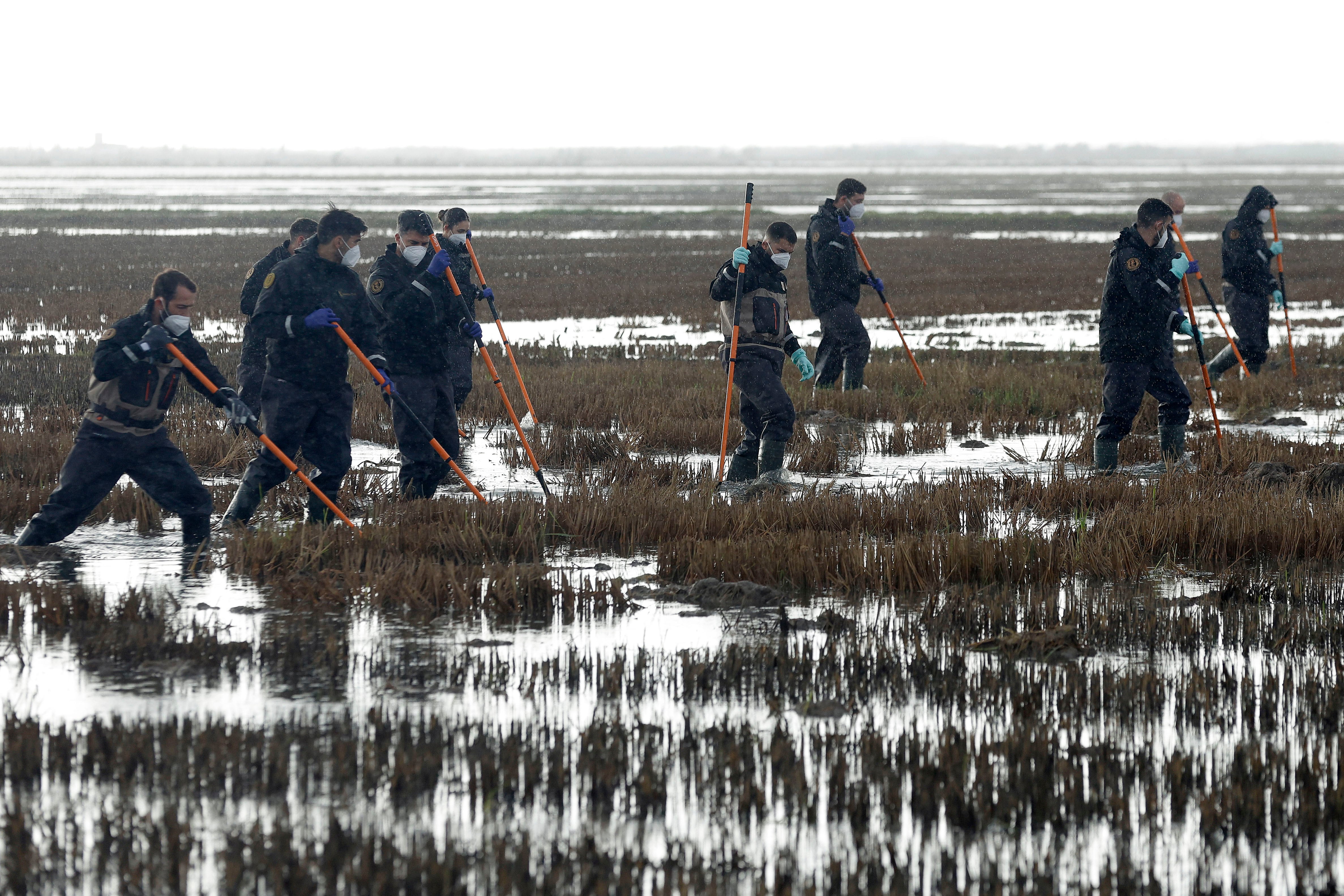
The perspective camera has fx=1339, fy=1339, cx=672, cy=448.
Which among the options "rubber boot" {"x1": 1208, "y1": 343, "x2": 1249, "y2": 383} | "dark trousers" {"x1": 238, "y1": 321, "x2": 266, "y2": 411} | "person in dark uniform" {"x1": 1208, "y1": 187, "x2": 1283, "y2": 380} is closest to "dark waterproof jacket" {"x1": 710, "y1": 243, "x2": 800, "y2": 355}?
"dark trousers" {"x1": 238, "y1": 321, "x2": 266, "y2": 411}

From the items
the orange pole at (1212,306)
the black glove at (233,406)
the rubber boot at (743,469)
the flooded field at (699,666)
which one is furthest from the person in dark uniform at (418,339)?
the orange pole at (1212,306)

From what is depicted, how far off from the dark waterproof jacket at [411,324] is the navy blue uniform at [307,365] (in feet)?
1.51

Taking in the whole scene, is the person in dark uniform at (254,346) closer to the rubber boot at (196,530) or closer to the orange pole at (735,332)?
the rubber boot at (196,530)

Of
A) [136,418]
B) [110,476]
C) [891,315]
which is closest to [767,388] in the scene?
[891,315]

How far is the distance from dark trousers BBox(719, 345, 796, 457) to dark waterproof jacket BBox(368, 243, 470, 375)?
6.61ft

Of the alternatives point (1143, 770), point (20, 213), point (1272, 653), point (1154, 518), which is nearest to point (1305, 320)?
point (1154, 518)

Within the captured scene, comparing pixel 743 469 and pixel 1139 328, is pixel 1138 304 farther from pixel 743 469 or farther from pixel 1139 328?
pixel 743 469

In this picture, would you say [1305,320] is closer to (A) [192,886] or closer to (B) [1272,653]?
(B) [1272,653]

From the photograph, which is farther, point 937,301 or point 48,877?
point 937,301

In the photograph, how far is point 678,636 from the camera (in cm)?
573

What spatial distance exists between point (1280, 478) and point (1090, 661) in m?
4.32

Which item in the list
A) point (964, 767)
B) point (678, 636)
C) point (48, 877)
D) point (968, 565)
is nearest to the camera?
point (48, 877)

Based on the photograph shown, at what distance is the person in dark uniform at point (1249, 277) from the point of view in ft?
42.8

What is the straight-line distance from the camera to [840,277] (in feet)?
38.9
